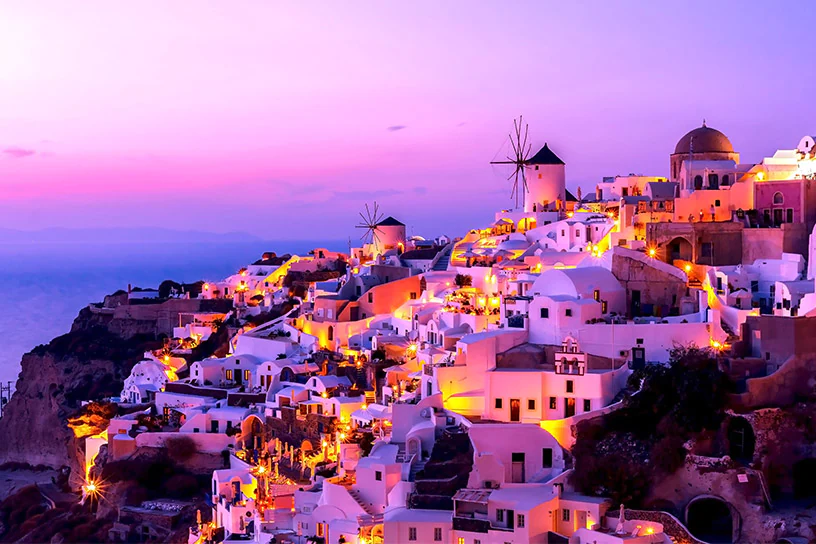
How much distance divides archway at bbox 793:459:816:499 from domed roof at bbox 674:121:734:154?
14.7 meters

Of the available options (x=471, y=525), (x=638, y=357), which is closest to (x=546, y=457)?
(x=471, y=525)

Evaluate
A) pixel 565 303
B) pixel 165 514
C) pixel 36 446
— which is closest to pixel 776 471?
pixel 565 303

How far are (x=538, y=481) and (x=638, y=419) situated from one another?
7.87ft

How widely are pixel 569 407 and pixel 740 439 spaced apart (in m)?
3.52

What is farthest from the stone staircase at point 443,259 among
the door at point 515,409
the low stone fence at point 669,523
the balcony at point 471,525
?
the low stone fence at point 669,523

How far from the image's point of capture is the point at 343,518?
23.3 meters

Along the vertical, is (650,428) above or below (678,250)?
below

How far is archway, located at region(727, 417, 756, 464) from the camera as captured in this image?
72.9 ft

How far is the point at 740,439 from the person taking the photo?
22359 millimetres

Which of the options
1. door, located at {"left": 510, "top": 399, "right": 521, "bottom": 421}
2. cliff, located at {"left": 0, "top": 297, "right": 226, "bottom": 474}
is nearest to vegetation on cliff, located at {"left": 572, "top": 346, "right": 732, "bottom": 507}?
door, located at {"left": 510, "top": 399, "right": 521, "bottom": 421}

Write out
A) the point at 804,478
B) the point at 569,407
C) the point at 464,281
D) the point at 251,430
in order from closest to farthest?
the point at 804,478, the point at 569,407, the point at 251,430, the point at 464,281

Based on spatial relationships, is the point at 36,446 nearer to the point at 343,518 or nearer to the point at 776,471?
the point at 343,518

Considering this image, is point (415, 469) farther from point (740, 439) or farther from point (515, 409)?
point (740, 439)

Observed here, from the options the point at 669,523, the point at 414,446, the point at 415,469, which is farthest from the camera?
the point at 414,446
